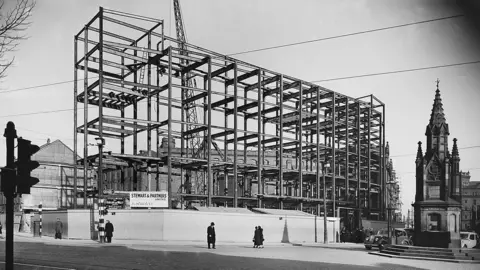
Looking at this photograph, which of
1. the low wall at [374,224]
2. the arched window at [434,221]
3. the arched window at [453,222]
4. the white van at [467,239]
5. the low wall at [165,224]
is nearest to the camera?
the arched window at [453,222]

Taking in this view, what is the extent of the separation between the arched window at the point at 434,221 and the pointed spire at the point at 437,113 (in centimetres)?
519

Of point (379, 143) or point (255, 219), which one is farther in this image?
point (379, 143)

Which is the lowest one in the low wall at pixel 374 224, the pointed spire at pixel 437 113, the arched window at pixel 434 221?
the low wall at pixel 374 224

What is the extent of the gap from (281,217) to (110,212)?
15.3 m

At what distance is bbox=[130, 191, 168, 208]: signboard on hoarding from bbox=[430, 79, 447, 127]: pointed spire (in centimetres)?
1958

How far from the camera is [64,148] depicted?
72.2 metres

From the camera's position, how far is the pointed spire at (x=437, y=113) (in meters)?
28.8

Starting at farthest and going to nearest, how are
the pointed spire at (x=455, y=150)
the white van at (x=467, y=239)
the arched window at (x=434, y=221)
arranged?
the white van at (x=467, y=239) < the pointed spire at (x=455, y=150) < the arched window at (x=434, y=221)

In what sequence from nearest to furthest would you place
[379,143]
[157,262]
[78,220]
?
[157,262], [78,220], [379,143]

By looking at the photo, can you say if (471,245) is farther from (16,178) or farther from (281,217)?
(16,178)

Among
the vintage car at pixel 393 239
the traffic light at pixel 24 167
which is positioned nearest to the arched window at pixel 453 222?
the vintage car at pixel 393 239

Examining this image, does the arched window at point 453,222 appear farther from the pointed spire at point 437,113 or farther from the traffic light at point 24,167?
the traffic light at point 24,167

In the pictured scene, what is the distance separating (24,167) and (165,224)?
25999 millimetres

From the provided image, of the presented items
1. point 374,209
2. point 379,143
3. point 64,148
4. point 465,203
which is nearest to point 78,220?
point 64,148
